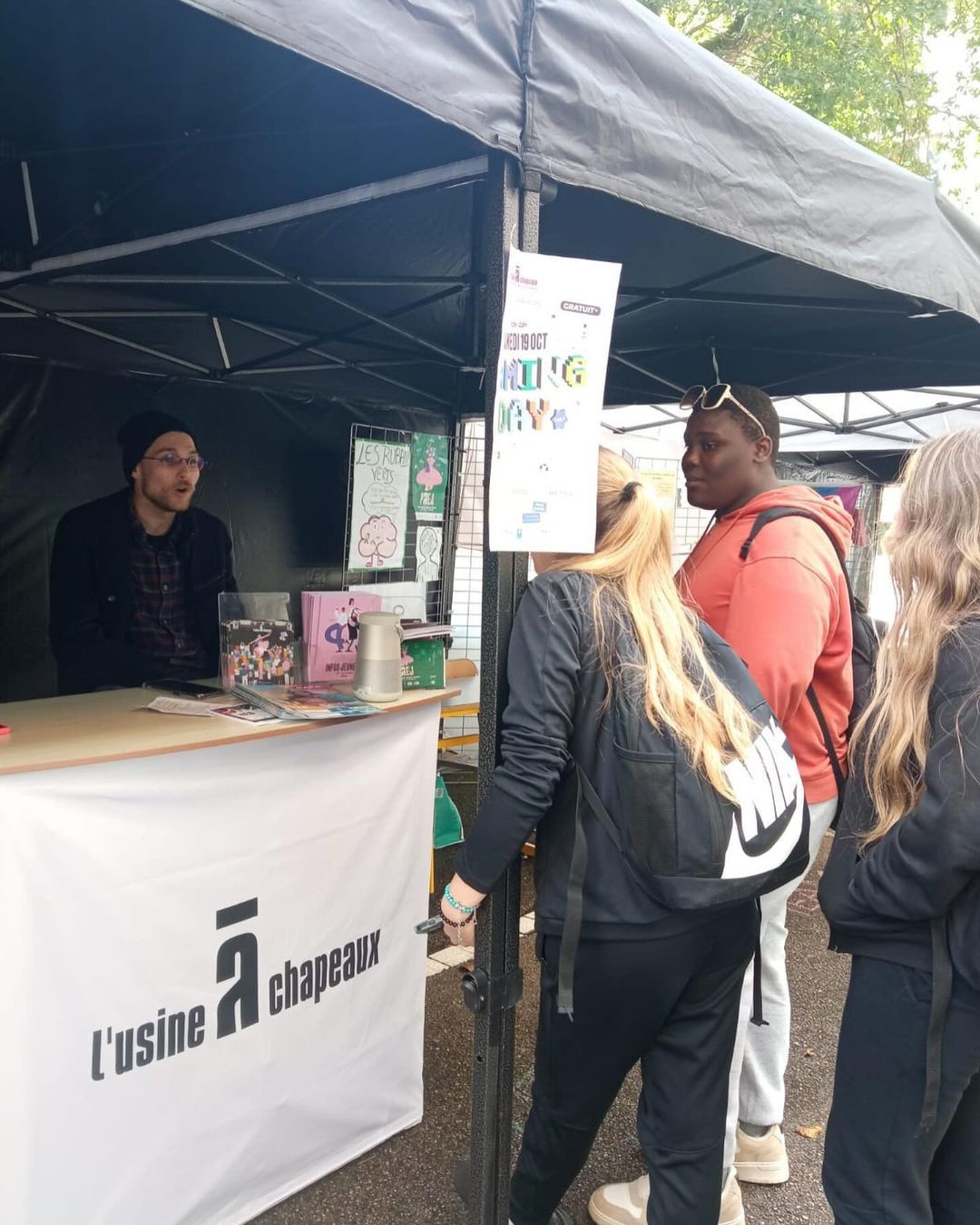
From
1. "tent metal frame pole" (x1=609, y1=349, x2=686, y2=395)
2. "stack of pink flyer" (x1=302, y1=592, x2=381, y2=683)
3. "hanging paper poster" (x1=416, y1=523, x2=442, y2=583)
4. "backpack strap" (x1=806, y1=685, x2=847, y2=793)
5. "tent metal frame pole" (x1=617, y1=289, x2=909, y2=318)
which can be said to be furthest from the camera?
"hanging paper poster" (x1=416, y1=523, x2=442, y2=583)

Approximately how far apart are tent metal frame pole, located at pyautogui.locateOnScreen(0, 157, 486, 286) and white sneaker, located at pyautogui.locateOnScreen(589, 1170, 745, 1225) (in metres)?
2.25

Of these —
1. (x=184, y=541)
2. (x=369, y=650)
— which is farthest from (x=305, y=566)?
(x=369, y=650)

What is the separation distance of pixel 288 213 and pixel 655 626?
1261 millimetres

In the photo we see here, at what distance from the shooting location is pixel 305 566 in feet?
15.8

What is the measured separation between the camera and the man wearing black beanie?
300 centimetres

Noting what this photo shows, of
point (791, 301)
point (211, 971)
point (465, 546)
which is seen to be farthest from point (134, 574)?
point (465, 546)

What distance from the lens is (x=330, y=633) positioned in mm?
2357

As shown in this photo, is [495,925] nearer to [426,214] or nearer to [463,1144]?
[463,1144]

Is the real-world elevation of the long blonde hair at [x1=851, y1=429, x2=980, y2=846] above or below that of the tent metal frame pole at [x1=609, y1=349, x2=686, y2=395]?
below

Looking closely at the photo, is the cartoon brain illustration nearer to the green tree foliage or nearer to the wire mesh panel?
the wire mesh panel

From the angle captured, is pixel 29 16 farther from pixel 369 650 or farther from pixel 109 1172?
pixel 109 1172

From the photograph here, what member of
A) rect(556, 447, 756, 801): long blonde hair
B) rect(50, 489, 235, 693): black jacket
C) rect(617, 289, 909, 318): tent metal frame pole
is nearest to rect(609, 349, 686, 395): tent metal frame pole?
rect(617, 289, 909, 318): tent metal frame pole

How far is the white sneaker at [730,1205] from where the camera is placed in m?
2.05

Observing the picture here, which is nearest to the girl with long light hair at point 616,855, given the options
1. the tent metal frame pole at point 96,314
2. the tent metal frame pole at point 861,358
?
the tent metal frame pole at point 861,358
